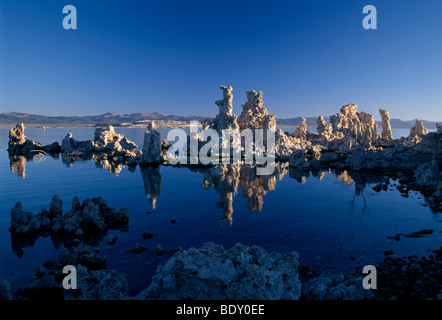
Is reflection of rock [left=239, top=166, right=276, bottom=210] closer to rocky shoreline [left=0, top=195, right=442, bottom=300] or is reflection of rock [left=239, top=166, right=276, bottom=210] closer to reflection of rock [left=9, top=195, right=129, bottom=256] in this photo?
rocky shoreline [left=0, top=195, right=442, bottom=300]

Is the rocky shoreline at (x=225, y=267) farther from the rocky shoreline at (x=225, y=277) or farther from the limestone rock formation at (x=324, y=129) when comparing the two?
the limestone rock formation at (x=324, y=129)

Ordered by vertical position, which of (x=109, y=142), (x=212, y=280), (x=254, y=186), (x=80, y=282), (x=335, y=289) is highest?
Result: (x=109, y=142)

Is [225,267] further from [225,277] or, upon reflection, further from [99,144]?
[99,144]

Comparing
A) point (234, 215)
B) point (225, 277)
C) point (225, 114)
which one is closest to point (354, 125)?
point (225, 114)

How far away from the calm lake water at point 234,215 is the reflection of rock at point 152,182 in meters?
0.13

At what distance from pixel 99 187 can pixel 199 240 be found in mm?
24898

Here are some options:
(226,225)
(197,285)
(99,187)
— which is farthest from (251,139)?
(197,285)

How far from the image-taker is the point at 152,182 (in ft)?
138

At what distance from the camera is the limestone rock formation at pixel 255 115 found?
83875mm

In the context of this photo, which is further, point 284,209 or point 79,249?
point 284,209

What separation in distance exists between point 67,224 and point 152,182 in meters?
21.1

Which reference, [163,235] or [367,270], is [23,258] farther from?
[367,270]

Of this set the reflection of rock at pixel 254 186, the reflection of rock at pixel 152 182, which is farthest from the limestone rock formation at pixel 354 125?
the reflection of rock at pixel 152 182

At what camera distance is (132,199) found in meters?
32.0
